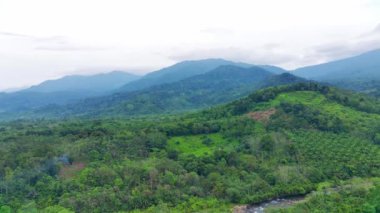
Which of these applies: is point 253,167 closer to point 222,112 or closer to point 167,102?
point 222,112

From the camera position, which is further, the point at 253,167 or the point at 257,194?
the point at 253,167

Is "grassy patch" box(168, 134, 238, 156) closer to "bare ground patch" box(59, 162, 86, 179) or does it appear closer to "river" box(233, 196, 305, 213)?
"bare ground patch" box(59, 162, 86, 179)

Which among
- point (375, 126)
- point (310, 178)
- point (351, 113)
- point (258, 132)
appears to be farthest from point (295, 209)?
point (351, 113)

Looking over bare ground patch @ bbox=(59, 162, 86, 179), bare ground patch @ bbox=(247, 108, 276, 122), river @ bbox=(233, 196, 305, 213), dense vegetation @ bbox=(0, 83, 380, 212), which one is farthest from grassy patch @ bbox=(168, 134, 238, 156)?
river @ bbox=(233, 196, 305, 213)

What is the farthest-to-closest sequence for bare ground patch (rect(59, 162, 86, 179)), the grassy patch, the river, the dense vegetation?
the grassy patch → bare ground patch (rect(59, 162, 86, 179)) → the river → the dense vegetation

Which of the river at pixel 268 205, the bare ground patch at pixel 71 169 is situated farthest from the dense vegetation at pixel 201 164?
the river at pixel 268 205

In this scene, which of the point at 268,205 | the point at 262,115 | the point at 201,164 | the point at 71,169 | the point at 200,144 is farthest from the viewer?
the point at 262,115

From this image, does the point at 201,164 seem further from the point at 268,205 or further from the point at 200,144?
the point at 200,144

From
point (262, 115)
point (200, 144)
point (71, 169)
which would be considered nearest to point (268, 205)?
point (200, 144)
